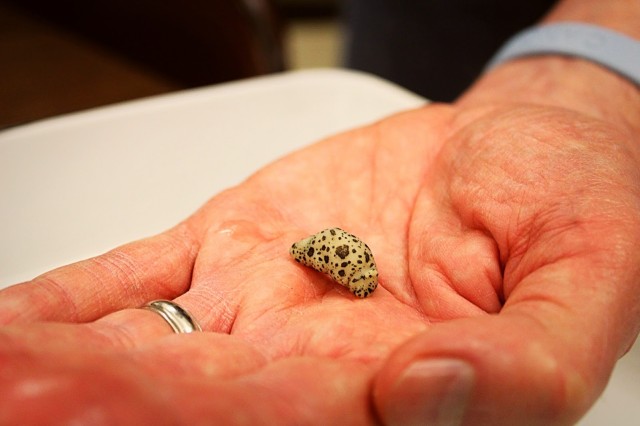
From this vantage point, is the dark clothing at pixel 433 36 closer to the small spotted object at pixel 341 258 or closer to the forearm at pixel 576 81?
the forearm at pixel 576 81

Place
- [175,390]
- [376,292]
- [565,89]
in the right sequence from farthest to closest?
[565,89] < [376,292] < [175,390]

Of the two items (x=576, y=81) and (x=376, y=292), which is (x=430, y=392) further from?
(x=576, y=81)

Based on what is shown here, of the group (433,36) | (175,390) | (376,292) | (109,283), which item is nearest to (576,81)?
(433,36)

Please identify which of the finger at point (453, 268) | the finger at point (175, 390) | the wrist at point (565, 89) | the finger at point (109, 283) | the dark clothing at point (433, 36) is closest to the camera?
the finger at point (175, 390)

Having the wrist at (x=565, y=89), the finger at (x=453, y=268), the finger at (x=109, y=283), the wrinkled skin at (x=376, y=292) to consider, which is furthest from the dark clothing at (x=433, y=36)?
the finger at (x=109, y=283)

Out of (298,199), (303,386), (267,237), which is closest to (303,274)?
(267,237)

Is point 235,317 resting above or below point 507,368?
below
